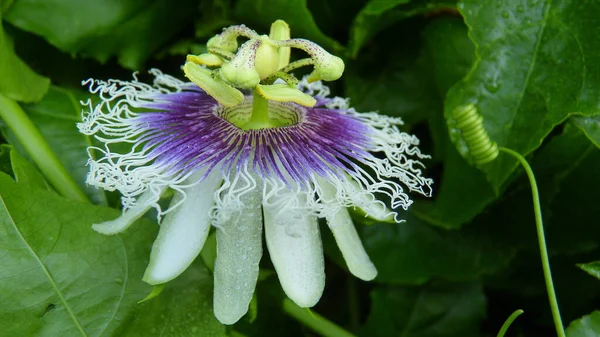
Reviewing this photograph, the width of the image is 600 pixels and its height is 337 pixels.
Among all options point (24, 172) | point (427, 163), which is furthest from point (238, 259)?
point (427, 163)

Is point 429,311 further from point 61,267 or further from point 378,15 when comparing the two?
point 61,267

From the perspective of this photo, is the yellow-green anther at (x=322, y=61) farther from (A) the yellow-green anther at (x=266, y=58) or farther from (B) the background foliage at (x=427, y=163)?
(B) the background foliage at (x=427, y=163)

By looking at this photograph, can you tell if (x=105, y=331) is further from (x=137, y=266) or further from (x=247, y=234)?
(x=247, y=234)

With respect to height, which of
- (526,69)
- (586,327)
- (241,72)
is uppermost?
(241,72)

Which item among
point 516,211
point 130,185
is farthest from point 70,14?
point 516,211

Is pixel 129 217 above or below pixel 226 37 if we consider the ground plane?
below
